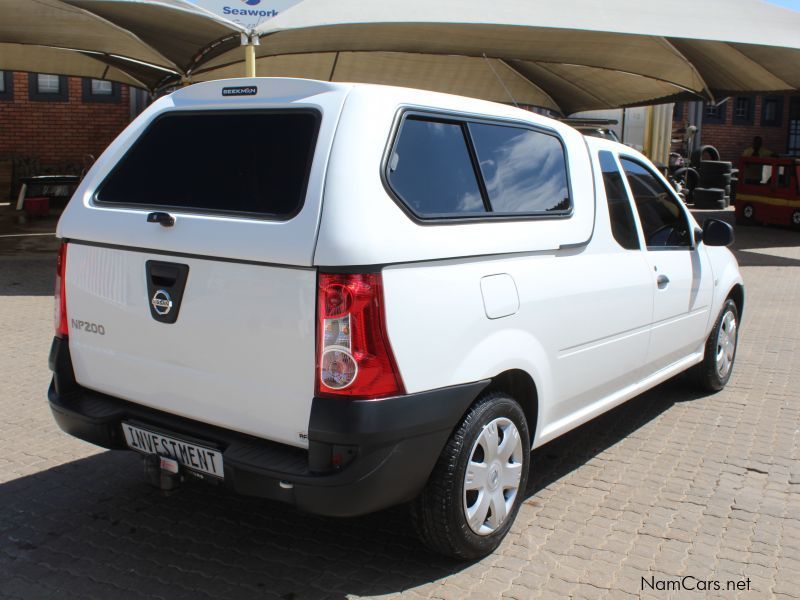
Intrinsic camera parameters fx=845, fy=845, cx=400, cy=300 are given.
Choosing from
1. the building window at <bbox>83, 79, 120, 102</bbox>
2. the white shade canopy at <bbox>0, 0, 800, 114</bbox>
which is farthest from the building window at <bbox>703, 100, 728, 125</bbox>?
the building window at <bbox>83, 79, 120, 102</bbox>

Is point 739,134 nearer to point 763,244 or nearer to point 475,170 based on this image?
point 763,244

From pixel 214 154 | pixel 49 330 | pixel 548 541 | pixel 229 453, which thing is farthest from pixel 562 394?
pixel 49 330

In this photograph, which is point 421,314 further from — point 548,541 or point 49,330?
point 49,330

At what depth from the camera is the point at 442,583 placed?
341 centimetres

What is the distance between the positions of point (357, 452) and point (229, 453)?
20.7 inches

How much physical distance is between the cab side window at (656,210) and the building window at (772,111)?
90.2 ft

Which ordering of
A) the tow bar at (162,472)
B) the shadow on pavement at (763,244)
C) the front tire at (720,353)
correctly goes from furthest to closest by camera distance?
the shadow on pavement at (763,244) < the front tire at (720,353) < the tow bar at (162,472)

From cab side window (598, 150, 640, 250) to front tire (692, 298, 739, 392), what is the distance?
1668 mm

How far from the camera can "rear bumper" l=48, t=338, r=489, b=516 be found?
294 cm

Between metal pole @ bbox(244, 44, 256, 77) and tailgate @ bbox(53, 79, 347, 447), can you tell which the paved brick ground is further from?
metal pole @ bbox(244, 44, 256, 77)

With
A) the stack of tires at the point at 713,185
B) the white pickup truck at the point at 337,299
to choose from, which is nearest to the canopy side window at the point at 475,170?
the white pickup truck at the point at 337,299

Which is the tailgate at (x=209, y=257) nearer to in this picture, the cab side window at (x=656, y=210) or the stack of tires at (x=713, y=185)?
the cab side window at (x=656, y=210)

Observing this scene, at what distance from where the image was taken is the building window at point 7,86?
19.6 m

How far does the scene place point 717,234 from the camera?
211 inches
